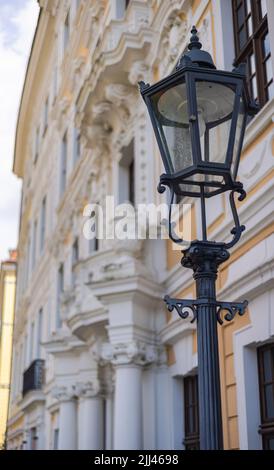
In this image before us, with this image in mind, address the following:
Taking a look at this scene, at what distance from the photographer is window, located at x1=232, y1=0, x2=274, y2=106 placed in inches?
319

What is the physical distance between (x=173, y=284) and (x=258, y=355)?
105 inches

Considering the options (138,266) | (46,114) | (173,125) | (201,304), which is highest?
(46,114)

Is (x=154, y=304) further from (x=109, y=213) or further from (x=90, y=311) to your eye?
(x=109, y=213)

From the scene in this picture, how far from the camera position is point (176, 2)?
10789mm

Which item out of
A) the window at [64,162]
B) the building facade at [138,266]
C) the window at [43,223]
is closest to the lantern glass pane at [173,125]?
the building facade at [138,266]

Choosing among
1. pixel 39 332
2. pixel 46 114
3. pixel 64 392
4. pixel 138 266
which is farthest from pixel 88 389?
pixel 46 114

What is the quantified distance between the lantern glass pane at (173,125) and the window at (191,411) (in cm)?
569

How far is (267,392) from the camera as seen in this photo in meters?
7.65

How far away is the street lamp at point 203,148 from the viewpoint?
4.44 metres

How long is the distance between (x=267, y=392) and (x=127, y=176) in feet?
21.5

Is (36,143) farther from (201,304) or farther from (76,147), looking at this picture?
(201,304)

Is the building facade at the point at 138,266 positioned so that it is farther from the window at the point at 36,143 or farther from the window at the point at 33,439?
the window at the point at 36,143

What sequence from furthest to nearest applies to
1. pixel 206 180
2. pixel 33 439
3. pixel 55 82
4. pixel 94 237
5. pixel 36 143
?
pixel 36 143
pixel 55 82
pixel 33 439
pixel 94 237
pixel 206 180

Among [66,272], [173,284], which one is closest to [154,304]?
[173,284]
